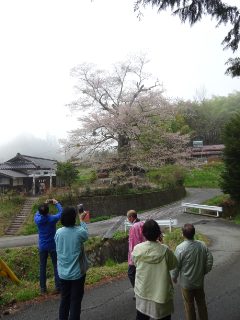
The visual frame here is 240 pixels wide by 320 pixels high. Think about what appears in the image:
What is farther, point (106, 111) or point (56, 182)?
point (56, 182)

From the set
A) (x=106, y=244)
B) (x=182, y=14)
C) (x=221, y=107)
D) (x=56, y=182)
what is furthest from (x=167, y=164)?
(x=221, y=107)

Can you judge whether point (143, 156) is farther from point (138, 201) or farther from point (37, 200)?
point (37, 200)

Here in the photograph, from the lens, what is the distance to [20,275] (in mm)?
12875

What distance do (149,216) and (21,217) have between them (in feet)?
28.0

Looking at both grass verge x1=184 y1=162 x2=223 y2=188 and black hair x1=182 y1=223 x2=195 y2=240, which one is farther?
grass verge x1=184 y1=162 x2=223 y2=188

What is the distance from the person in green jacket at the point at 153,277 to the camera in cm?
362

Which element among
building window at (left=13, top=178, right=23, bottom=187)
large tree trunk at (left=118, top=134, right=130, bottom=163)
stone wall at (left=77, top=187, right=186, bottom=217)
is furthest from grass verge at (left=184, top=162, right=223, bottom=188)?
building window at (left=13, top=178, right=23, bottom=187)

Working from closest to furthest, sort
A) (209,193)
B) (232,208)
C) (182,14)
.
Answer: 1. (182,14)
2. (232,208)
3. (209,193)

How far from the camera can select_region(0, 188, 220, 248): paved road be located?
1787cm

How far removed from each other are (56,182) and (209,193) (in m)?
14.6

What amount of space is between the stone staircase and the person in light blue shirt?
60.0ft

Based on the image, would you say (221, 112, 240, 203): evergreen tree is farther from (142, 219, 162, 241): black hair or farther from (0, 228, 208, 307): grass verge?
(142, 219, 162, 241): black hair

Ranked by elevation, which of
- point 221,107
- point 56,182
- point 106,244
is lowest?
point 106,244

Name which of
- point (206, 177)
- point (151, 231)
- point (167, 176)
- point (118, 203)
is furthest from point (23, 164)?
point (151, 231)
